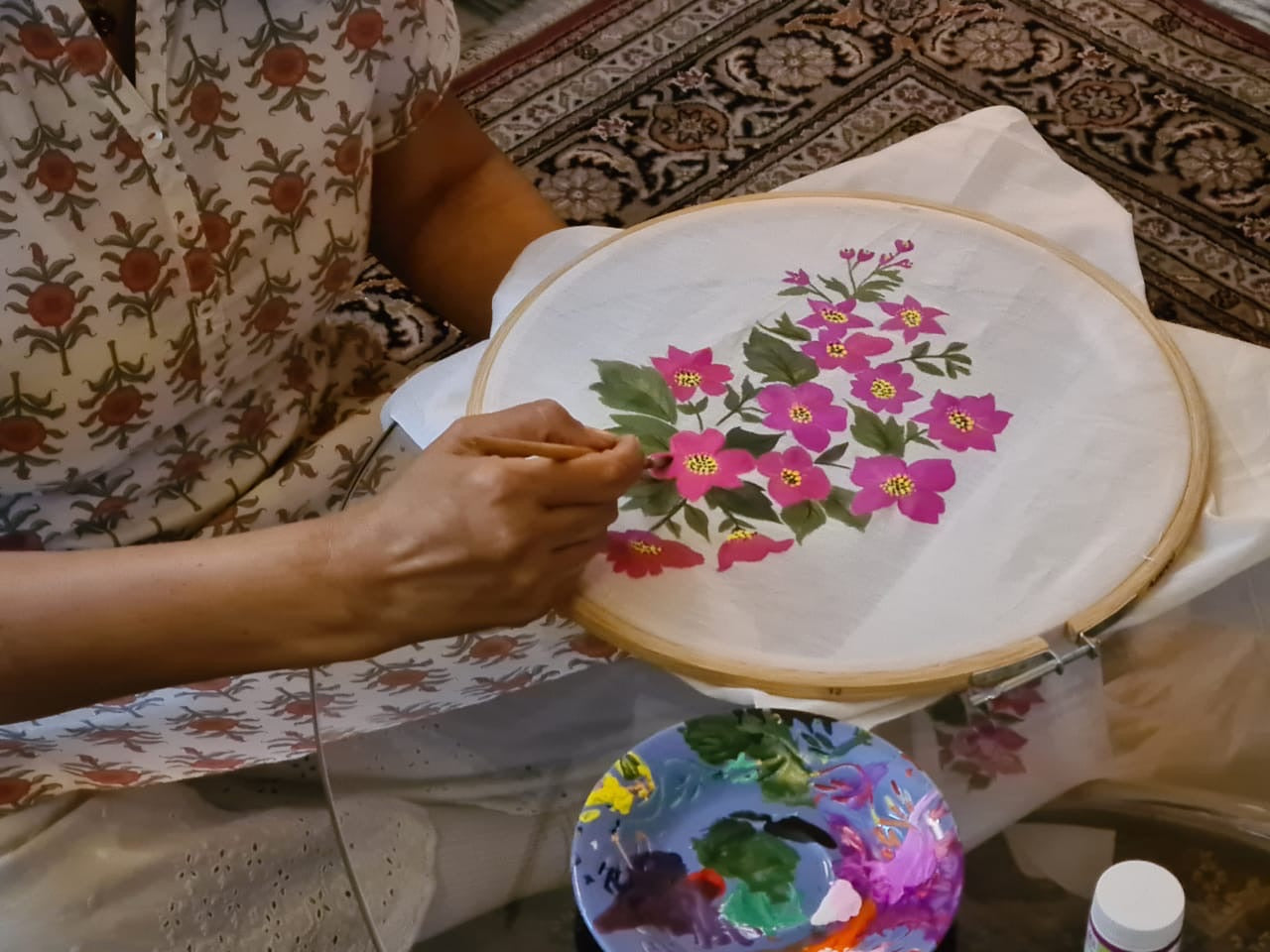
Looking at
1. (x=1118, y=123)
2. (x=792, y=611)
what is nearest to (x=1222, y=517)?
(x=792, y=611)

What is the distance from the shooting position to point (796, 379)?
0.69 m

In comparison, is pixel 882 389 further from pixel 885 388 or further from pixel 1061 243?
pixel 1061 243

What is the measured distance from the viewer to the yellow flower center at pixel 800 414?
26.2 inches

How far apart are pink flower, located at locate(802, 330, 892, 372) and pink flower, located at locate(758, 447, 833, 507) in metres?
0.07

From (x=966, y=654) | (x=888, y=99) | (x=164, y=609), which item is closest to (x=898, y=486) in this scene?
(x=966, y=654)

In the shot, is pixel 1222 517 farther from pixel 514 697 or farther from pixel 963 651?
pixel 514 697

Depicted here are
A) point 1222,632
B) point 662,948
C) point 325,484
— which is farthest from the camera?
point 325,484

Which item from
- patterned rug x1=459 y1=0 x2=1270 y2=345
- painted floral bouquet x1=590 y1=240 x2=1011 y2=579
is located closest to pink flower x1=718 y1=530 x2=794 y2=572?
painted floral bouquet x1=590 y1=240 x2=1011 y2=579

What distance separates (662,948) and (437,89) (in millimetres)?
540

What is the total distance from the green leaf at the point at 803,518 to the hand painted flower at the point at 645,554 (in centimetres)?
5

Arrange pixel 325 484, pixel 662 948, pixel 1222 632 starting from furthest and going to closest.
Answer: pixel 325 484 → pixel 1222 632 → pixel 662 948

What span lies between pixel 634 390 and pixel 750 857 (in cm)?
26

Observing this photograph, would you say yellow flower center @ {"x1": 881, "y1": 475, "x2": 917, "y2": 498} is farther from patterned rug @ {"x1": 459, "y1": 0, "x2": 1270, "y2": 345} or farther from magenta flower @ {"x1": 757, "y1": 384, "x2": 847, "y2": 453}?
patterned rug @ {"x1": 459, "y1": 0, "x2": 1270, "y2": 345}

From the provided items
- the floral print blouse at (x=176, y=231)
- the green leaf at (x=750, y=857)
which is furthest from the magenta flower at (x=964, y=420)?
the floral print blouse at (x=176, y=231)
